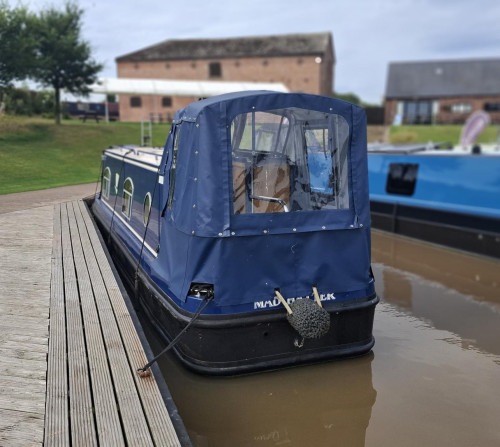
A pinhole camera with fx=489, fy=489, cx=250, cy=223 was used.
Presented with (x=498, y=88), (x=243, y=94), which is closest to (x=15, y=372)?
(x=243, y=94)

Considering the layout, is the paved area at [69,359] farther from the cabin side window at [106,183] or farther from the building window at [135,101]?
the building window at [135,101]

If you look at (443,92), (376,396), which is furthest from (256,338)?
(443,92)

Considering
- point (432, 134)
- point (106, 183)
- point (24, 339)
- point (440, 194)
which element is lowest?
point (24, 339)

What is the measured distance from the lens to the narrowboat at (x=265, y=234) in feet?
13.1

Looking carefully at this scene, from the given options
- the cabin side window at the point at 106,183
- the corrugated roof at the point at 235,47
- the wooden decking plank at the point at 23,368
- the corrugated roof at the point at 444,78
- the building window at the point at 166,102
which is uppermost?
the corrugated roof at the point at 235,47

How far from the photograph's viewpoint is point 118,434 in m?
2.72

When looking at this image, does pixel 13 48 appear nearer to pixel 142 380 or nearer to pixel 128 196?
pixel 128 196

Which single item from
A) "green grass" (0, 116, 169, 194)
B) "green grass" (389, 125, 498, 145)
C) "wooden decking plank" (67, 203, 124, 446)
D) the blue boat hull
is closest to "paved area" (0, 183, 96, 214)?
"green grass" (0, 116, 169, 194)

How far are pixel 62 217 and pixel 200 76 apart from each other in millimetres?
38858

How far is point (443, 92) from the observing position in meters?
43.8

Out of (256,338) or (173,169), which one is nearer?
(256,338)

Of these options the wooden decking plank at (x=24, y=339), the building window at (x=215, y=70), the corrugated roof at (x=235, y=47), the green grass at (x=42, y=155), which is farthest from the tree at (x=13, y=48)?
the corrugated roof at (x=235, y=47)

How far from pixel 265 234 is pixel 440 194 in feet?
22.9

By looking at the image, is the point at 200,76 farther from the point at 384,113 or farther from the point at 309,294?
the point at 309,294
